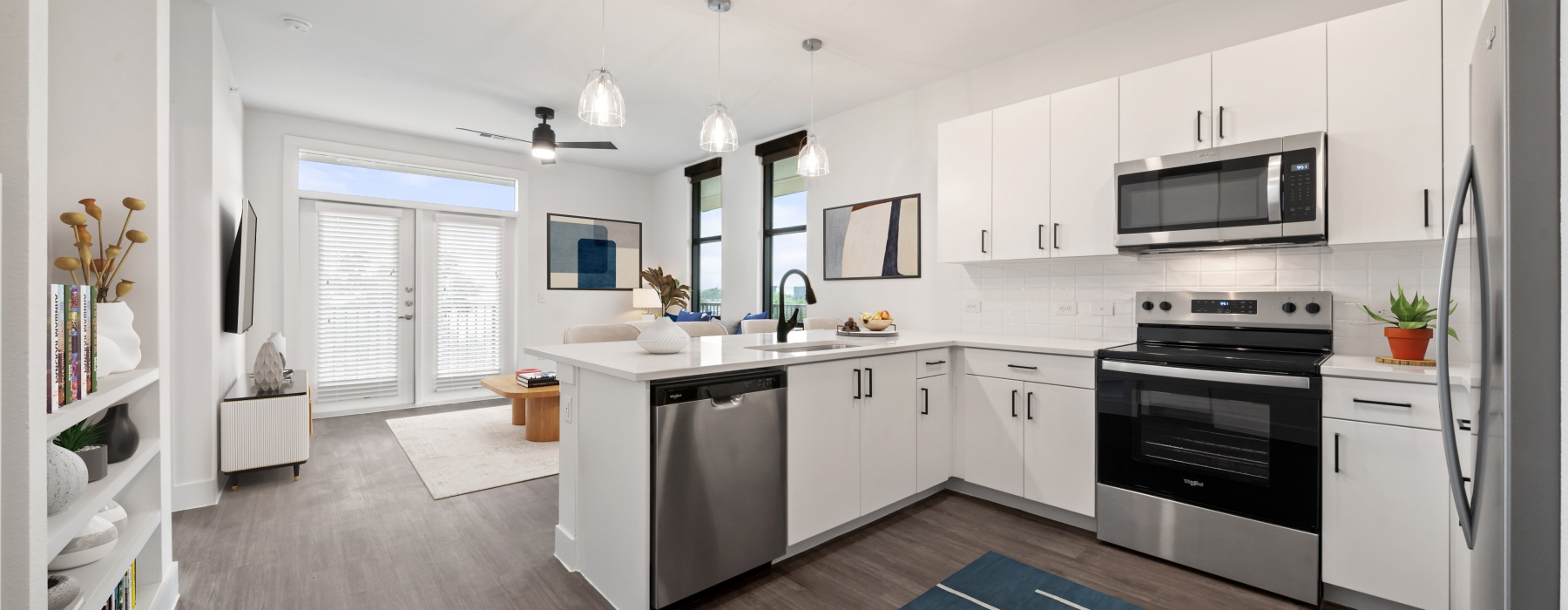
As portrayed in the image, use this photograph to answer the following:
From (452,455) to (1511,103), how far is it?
187 inches

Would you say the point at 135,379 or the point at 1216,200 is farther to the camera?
the point at 1216,200


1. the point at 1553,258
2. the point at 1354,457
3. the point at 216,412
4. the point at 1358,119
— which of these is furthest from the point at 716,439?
the point at 216,412

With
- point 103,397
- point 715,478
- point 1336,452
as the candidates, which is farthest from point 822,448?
point 103,397

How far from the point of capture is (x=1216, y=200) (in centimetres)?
248

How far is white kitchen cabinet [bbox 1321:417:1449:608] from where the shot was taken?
188cm

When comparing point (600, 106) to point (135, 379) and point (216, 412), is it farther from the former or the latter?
point (216, 412)

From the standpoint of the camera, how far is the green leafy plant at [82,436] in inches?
60.7

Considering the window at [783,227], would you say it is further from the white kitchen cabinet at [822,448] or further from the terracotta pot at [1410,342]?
the terracotta pot at [1410,342]

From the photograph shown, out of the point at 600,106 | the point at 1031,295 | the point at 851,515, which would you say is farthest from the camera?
the point at 1031,295

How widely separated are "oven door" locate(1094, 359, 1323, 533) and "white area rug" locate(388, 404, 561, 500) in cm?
278

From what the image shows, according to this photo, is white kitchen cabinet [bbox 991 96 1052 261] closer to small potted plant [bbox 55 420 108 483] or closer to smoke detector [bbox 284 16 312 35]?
small potted plant [bbox 55 420 108 483]

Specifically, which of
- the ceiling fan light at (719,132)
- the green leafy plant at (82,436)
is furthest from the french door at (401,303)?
the ceiling fan light at (719,132)

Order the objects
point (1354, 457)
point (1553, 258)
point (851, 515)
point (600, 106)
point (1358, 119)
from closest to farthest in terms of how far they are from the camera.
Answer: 1. point (1553, 258)
2. point (1354, 457)
3. point (1358, 119)
4. point (600, 106)
5. point (851, 515)

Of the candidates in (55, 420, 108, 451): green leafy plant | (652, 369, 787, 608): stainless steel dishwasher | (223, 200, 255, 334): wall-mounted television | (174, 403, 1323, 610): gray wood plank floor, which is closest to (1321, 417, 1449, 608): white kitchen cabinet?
(174, 403, 1323, 610): gray wood plank floor
